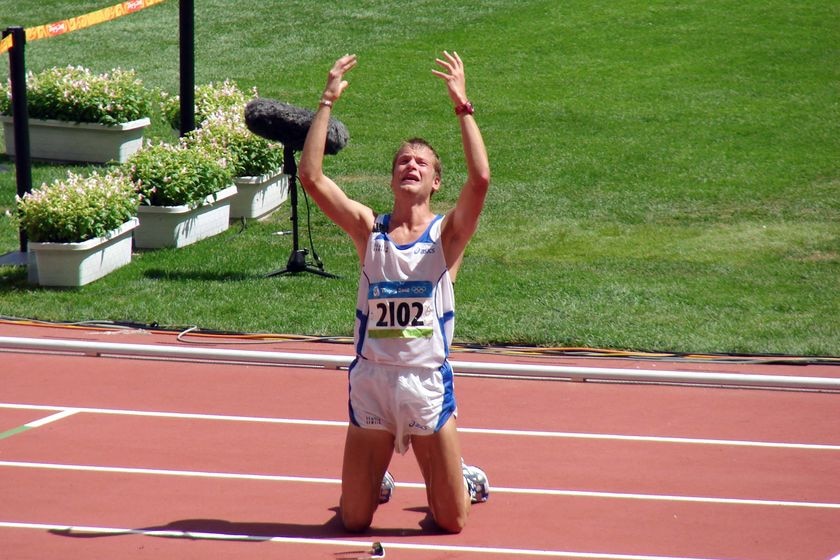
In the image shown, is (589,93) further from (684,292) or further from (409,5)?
(684,292)

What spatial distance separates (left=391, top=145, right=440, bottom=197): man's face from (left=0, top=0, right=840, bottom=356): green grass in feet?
15.0

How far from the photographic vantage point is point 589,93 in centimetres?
2136

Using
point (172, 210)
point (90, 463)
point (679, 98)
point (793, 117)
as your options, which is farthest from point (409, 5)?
point (90, 463)

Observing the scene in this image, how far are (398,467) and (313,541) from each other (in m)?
1.34

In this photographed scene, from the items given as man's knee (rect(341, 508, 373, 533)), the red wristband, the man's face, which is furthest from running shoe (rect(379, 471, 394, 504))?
the red wristband

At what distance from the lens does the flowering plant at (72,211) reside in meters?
11.7

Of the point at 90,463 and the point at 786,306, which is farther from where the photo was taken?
the point at 786,306

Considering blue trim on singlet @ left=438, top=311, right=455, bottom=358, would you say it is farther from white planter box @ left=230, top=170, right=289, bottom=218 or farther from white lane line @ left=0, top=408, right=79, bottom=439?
white planter box @ left=230, top=170, right=289, bottom=218

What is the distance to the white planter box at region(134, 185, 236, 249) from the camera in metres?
13.4

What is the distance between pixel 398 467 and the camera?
748 centimetres

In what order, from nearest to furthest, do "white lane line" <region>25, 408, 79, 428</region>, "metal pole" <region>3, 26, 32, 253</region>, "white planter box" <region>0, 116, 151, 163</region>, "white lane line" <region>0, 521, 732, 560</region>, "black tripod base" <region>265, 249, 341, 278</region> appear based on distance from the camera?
"white lane line" <region>0, 521, 732, 560</region> < "white lane line" <region>25, 408, 79, 428</region> < "metal pole" <region>3, 26, 32, 253</region> < "black tripod base" <region>265, 249, 341, 278</region> < "white planter box" <region>0, 116, 151, 163</region>

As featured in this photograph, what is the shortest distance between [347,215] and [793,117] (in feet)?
50.4

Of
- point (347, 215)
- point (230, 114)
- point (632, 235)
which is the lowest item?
point (632, 235)

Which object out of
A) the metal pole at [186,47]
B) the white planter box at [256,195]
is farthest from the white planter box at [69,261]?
the white planter box at [256,195]
